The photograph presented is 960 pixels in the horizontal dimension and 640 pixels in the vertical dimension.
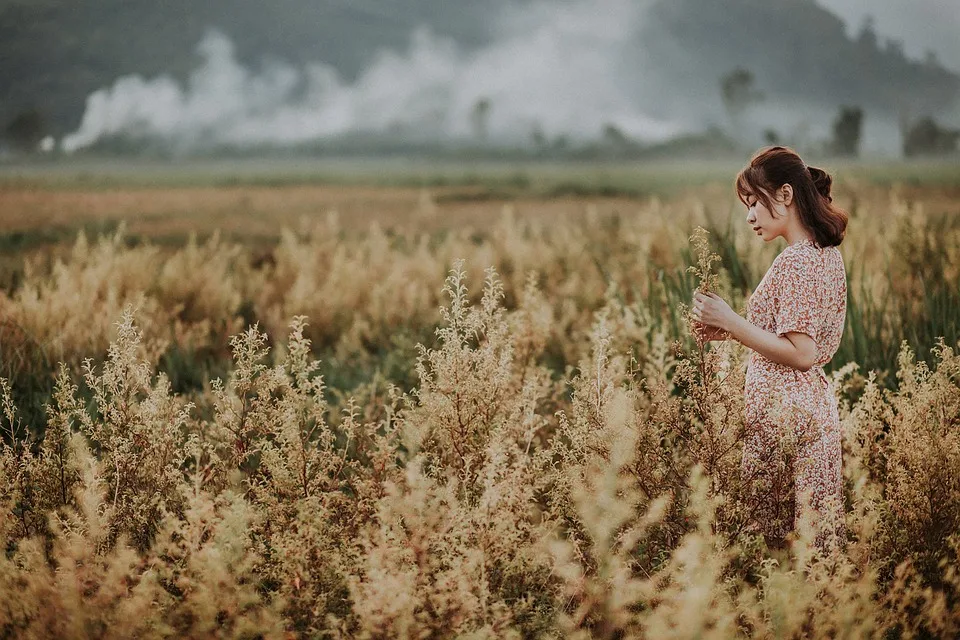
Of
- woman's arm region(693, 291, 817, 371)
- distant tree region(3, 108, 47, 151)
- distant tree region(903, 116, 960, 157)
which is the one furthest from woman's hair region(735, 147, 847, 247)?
distant tree region(903, 116, 960, 157)

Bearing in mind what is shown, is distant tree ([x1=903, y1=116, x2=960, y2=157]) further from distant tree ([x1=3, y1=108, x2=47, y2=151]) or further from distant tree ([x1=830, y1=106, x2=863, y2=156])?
distant tree ([x1=3, y1=108, x2=47, y2=151])

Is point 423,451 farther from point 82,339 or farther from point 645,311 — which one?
point 82,339

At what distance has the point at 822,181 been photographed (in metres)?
3.16

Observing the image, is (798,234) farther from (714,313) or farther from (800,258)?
(714,313)

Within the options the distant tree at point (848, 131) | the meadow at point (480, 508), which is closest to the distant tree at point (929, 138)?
the distant tree at point (848, 131)

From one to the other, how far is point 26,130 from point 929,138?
64.0ft

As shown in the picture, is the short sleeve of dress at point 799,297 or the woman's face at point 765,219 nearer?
the short sleeve of dress at point 799,297

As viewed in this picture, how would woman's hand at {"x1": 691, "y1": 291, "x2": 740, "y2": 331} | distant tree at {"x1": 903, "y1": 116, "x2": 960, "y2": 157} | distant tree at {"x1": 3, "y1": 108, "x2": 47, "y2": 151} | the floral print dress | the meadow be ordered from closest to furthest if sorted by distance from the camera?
the meadow → woman's hand at {"x1": 691, "y1": 291, "x2": 740, "y2": 331} → the floral print dress → distant tree at {"x1": 3, "y1": 108, "x2": 47, "y2": 151} → distant tree at {"x1": 903, "y1": 116, "x2": 960, "y2": 157}

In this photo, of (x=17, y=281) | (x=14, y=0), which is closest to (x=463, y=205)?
(x=14, y=0)

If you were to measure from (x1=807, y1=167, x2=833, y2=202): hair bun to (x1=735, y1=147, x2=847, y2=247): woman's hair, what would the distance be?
5cm

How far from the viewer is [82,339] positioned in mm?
6051

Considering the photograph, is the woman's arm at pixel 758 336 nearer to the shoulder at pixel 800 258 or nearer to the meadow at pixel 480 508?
the meadow at pixel 480 508

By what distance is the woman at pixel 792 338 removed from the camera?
3.00 m

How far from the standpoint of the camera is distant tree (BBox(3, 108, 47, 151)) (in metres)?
11.8
